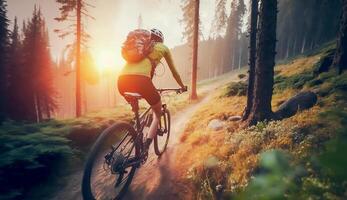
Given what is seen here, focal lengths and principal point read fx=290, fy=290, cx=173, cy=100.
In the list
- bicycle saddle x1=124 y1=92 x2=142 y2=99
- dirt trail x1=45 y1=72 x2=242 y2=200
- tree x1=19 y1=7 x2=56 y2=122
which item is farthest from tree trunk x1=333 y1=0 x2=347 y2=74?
tree x1=19 y1=7 x2=56 y2=122

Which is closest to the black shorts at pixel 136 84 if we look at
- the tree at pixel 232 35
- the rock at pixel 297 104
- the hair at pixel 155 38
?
the hair at pixel 155 38

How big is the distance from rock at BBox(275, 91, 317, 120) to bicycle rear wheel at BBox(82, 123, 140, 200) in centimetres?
506

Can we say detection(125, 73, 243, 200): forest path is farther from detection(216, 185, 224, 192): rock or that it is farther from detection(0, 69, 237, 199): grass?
detection(0, 69, 237, 199): grass

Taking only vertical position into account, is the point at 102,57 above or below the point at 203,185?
above

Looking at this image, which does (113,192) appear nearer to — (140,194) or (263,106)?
(140,194)

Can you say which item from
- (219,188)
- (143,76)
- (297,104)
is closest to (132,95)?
(143,76)

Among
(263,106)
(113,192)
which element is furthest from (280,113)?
(113,192)

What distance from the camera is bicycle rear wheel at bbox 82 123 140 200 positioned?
4738mm

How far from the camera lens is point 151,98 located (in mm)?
5762

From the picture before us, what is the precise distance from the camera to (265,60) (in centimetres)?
827

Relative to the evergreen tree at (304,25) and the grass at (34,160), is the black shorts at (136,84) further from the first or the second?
the evergreen tree at (304,25)

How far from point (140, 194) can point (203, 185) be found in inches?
50.8

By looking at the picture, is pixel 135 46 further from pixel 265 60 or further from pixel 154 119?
pixel 265 60

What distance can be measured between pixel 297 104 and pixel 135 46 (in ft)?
19.9
